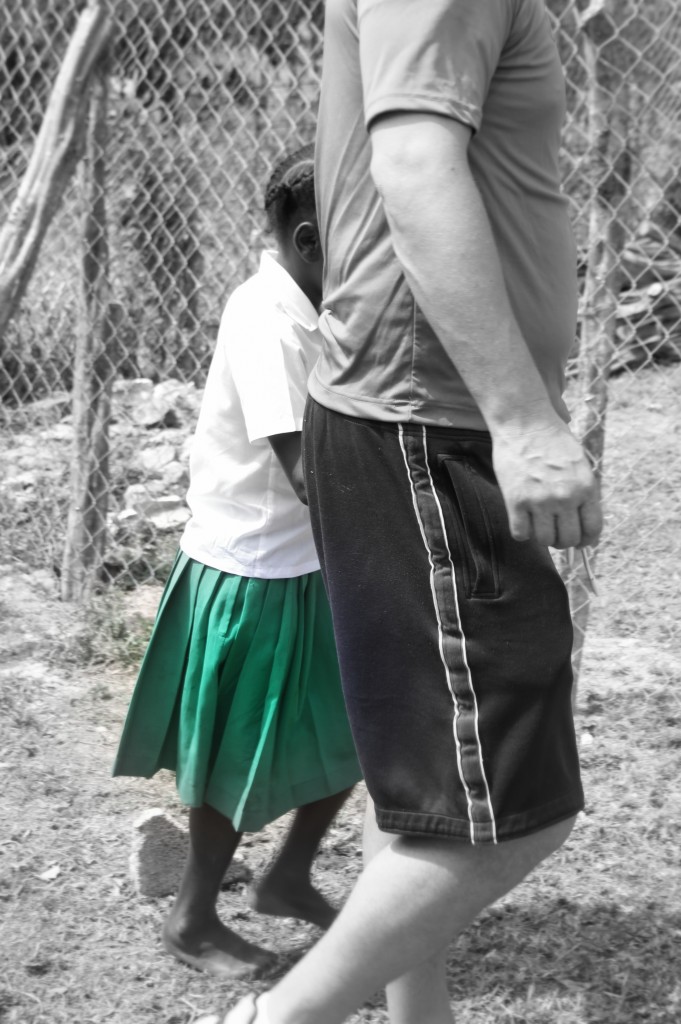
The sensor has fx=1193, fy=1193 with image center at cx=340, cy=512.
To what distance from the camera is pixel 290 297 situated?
2.09 metres

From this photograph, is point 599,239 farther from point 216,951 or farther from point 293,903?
point 216,951

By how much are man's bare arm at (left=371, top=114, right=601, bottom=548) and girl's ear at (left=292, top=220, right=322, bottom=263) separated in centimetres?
70

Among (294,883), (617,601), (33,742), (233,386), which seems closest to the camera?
(233,386)

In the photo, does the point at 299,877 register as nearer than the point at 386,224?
No

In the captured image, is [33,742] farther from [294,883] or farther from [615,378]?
[615,378]

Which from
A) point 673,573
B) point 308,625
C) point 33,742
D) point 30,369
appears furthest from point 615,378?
point 308,625

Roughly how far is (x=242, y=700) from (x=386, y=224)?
1.04 m

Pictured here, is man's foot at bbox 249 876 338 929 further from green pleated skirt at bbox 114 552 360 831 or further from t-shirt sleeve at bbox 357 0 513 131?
t-shirt sleeve at bbox 357 0 513 131

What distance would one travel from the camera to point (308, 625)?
228 centimetres

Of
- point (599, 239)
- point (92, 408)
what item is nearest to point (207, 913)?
point (599, 239)

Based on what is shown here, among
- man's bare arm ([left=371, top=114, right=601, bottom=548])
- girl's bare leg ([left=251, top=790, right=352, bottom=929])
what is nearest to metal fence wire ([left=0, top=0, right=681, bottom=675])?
girl's bare leg ([left=251, top=790, right=352, bottom=929])

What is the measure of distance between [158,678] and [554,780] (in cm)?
98

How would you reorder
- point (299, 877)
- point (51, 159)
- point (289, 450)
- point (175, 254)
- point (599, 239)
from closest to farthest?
point (289, 450), point (299, 877), point (599, 239), point (51, 159), point (175, 254)

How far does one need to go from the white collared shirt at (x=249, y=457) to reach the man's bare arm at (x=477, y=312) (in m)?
0.64
